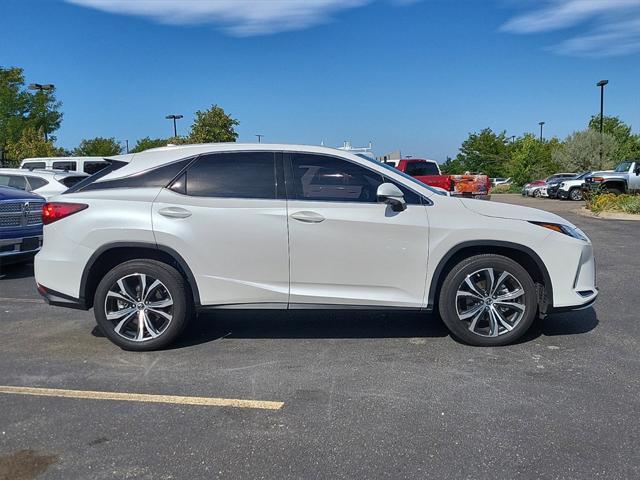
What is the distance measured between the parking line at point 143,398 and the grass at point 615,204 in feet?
57.0

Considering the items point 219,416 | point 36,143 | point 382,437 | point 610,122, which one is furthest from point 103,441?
point 610,122

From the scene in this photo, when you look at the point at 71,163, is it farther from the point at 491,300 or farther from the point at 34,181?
the point at 491,300

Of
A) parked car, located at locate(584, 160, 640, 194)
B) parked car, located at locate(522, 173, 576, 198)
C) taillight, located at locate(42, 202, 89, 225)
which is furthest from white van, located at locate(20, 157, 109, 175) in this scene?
parked car, located at locate(522, 173, 576, 198)

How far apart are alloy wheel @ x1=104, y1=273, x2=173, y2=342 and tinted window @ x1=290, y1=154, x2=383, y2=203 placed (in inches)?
56.4

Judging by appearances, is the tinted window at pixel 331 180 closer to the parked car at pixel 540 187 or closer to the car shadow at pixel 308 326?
the car shadow at pixel 308 326

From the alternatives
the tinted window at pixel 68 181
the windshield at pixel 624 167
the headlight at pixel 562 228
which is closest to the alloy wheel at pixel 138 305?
the headlight at pixel 562 228

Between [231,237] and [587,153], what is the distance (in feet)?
153

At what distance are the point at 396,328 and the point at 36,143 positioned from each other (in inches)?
1302

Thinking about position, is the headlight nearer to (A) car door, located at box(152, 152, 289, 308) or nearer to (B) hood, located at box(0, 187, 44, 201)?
(A) car door, located at box(152, 152, 289, 308)

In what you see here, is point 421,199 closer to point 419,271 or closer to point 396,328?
point 419,271

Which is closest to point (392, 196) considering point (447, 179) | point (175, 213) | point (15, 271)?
point (175, 213)

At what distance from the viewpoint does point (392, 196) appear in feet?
15.2

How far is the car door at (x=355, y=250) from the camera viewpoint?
185 inches

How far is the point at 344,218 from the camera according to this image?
4.68 metres
